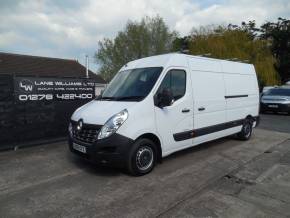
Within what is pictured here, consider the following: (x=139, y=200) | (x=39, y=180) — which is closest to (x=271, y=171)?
(x=139, y=200)

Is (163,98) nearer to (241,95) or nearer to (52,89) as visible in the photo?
(241,95)

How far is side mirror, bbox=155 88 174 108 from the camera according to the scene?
541 cm

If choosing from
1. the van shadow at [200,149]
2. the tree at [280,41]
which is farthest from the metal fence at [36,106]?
Result: the tree at [280,41]

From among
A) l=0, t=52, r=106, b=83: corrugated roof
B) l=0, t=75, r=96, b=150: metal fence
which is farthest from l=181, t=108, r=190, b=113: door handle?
l=0, t=52, r=106, b=83: corrugated roof

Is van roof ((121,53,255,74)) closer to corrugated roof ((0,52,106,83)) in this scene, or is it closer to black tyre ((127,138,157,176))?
black tyre ((127,138,157,176))

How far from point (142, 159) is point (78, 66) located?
32.8 meters

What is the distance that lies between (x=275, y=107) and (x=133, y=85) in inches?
536

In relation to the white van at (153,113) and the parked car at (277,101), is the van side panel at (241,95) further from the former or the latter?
the parked car at (277,101)

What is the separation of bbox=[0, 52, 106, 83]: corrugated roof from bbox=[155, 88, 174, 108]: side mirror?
2429 centimetres

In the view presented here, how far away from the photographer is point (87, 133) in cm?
527

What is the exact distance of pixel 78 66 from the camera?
1431 inches

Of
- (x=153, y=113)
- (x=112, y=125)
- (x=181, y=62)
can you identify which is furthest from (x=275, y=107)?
(x=112, y=125)

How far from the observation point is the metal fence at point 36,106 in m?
7.25

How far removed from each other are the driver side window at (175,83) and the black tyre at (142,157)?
1.10 meters
